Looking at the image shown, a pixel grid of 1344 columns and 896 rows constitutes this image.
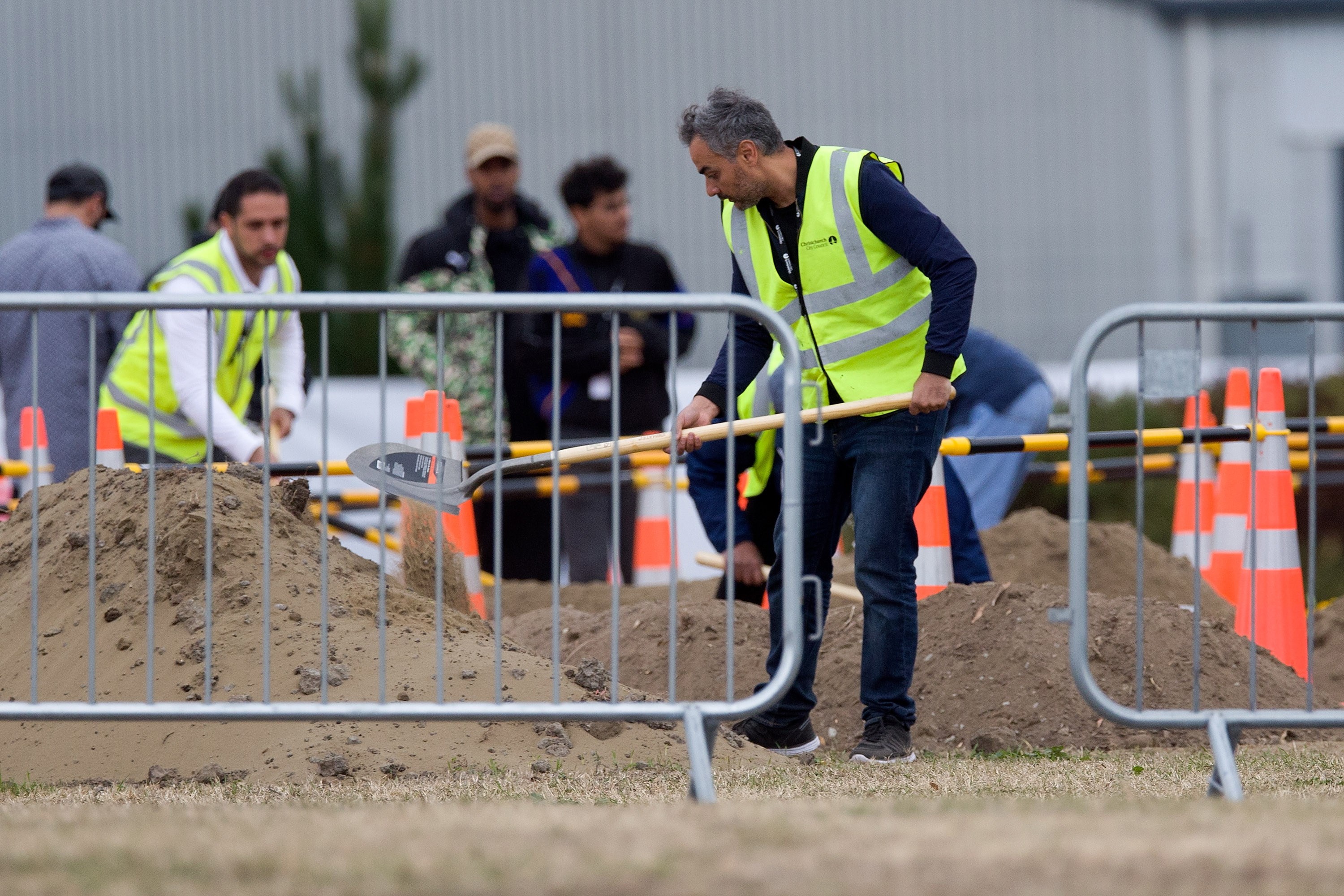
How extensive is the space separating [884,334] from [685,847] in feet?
7.43

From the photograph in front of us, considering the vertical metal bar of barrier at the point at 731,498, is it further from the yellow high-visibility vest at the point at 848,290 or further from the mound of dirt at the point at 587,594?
the mound of dirt at the point at 587,594

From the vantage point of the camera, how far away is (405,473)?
513cm

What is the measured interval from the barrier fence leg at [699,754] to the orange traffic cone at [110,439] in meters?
3.29

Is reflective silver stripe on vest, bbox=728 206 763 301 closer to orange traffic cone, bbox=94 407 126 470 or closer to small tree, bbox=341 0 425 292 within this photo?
orange traffic cone, bbox=94 407 126 470

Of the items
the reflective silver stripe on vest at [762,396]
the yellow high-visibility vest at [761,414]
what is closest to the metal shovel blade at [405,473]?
the yellow high-visibility vest at [761,414]

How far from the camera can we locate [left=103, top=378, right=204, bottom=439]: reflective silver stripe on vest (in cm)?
667

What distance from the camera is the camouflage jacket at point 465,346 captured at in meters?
8.58

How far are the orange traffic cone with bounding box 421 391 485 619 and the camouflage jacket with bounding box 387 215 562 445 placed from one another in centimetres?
104

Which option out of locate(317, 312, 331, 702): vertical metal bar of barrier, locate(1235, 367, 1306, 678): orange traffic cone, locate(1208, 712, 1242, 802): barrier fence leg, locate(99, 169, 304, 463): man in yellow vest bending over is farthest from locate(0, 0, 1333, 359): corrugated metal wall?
locate(1208, 712, 1242, 802): barrier fence leg

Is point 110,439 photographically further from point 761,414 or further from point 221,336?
point 761,414

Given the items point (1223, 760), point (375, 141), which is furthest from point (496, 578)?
point (375, 141)

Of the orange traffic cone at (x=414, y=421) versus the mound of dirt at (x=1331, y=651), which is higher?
the orange traffic cone at (x=414, y=421)

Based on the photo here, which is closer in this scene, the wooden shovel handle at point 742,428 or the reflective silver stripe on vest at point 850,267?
the wooden shovel handle at point 742,428

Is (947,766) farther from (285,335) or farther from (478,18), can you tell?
(478,18)
